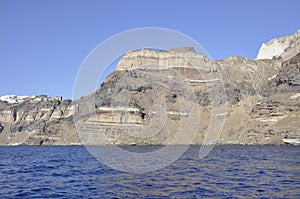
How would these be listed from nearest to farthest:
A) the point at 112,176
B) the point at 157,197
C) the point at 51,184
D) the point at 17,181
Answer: the point at 157,197
the point at 51,184
the point at 17,181
the point at 112,176

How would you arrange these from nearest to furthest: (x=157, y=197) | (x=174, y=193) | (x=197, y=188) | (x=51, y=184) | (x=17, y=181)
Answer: (x=157, y=197) < (x=174, y=193) < (x=197, y=188) < (x=51, y=184) < (x=17, y=181)

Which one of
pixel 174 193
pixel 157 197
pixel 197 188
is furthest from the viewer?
pixel 197 188

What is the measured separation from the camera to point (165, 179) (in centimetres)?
4456

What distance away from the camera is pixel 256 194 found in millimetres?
34156

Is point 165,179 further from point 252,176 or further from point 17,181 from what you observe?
point 17,181

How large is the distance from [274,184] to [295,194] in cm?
611

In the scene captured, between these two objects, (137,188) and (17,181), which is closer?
(137,188)

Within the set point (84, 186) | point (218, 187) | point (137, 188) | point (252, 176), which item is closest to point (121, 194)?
point (137, 188)

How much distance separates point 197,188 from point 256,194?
6170mm

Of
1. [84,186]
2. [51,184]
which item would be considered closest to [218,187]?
[84,186]

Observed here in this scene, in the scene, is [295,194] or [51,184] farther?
[51,184]

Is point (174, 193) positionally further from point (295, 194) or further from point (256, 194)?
point (295, 194)

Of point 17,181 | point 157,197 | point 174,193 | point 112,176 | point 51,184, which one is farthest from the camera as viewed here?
point 112,176

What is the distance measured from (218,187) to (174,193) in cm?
579
